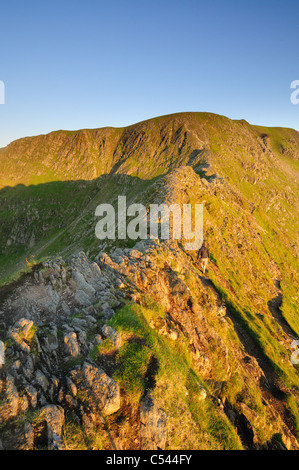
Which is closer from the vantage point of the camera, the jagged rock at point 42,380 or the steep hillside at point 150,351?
the steep hillside at point 150,351

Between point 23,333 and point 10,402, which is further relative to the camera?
point 23,333

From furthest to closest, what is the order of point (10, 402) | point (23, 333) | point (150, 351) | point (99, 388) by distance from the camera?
point (150, 351) → point (23, 333) → point (99, 388) → point (10, 402)

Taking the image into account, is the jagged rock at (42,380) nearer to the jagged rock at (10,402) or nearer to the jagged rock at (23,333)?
the jagged rock at (10,402)

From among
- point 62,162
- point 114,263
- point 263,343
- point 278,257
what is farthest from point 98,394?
point 62,162

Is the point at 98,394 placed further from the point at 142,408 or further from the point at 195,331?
the point at 195,331

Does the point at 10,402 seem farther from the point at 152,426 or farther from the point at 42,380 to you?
the point at 152,426

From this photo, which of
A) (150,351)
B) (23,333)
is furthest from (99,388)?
(23,333)

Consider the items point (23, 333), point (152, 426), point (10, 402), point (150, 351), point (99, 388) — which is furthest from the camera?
point (150, 351)

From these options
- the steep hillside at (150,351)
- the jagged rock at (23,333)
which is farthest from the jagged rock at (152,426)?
the jagged rock at (23,333)
